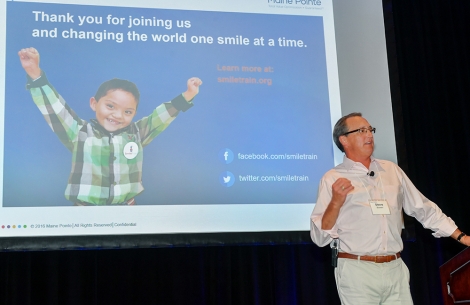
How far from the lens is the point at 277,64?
11.6ft

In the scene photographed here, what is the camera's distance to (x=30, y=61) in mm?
3266

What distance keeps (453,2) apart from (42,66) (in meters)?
3.28

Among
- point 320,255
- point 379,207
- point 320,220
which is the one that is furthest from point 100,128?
point 320,255

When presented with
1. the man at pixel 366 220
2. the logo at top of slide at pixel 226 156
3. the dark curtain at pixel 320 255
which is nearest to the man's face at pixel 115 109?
the logo at top of slide at pixel 226 156

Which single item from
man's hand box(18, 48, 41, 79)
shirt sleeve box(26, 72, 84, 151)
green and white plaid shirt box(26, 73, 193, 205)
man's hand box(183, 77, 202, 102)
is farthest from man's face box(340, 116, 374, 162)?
man's hand box(18, 48, 41, 79)

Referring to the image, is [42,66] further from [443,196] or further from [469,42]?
[469,42]

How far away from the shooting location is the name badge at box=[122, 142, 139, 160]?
325 centimetres

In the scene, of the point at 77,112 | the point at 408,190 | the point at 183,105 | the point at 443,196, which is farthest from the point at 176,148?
the point at 443,196

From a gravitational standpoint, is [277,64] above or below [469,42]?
below

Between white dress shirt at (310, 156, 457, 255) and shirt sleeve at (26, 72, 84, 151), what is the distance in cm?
148

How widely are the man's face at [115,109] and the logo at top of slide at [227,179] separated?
638 millimetres

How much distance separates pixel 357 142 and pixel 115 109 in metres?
1.43

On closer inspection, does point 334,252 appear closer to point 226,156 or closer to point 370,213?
point 370,213

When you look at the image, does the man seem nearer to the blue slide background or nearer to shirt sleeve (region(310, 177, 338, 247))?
shirt sleeve (region(310, 177, 338, 247))
